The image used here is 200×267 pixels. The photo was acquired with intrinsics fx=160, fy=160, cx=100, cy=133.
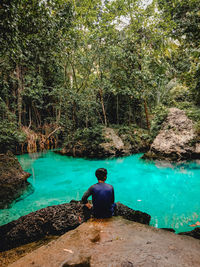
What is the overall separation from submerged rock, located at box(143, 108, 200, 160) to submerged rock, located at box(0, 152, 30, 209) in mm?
7347

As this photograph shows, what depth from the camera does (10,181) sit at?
6.10m

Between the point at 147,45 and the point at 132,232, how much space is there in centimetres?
1440

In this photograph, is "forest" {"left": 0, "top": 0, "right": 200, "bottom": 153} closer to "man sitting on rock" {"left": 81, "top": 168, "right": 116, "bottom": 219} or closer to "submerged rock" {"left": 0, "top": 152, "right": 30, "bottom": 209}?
"submerged rock" {"left": 0, "top": 152, "right": 30, "bottom": 209}

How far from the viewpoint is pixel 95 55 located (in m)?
13.9

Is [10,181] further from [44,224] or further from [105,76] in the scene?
[105,76]

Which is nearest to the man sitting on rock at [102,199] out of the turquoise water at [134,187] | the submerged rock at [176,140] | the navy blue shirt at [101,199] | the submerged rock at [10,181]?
the navy blue shirt at [101,199]

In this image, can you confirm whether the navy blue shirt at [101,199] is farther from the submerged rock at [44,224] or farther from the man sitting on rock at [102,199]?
the submerged rock at [44,224]

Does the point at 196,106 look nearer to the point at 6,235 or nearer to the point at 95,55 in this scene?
the point at 95,55

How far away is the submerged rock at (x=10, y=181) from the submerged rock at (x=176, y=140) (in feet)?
24.1

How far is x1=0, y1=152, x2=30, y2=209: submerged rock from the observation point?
545 centimetres

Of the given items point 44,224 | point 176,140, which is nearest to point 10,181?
point 44,224

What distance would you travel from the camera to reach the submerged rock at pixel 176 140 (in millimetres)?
9570

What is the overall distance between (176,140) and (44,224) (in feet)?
29.8

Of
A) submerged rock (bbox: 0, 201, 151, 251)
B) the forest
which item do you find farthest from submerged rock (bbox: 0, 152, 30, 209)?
the forest
